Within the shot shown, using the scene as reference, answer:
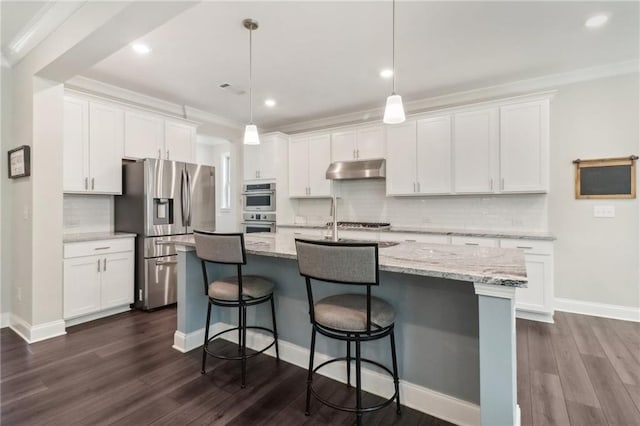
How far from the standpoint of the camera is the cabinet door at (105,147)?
3559 millimetres

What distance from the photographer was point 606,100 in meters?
3.44

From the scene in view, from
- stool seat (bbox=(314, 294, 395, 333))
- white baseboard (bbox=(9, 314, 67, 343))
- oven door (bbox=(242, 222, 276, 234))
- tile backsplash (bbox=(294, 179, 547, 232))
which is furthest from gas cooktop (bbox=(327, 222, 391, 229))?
white baseboard (bbox=(9, 314, 67, 343))

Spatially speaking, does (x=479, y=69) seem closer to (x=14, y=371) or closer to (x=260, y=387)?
(x=260, y=387)

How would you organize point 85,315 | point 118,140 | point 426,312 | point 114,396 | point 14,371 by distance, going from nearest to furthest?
point 426,312 < point 114,396 < point 14,371 < point 85,315 < point 118,140

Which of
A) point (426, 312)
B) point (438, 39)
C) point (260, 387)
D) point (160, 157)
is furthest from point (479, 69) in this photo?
point (160, 157)

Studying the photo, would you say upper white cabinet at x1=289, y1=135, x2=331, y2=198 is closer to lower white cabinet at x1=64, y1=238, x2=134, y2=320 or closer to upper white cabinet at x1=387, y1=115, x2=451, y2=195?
upper white cabinet at x1=387, y1=115, x2=451, y2=195

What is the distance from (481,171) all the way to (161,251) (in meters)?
3.99

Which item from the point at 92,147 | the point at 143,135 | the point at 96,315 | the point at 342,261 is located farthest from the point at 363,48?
the point at 96,315

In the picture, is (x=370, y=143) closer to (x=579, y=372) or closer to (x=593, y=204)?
(x=593, y=204)

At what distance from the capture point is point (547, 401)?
198 cm

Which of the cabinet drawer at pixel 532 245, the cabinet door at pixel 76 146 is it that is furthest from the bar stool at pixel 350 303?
the cabinet door at pixel 76 146

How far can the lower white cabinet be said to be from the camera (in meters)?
3.19

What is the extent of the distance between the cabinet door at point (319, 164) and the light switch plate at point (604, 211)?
10.7 ft

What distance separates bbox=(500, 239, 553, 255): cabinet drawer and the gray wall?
1.94 feet
